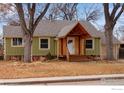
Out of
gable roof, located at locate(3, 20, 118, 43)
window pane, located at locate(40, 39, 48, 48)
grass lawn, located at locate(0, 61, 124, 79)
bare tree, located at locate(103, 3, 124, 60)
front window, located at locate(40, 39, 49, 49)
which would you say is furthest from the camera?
window pane, located at locate(40, 39, 48, 48)

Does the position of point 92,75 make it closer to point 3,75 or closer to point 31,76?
point 31,76

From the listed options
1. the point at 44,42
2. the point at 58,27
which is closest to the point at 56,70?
the point at 58,27

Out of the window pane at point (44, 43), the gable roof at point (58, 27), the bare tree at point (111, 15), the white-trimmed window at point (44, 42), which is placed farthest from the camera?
the window pane at point (44, 43)

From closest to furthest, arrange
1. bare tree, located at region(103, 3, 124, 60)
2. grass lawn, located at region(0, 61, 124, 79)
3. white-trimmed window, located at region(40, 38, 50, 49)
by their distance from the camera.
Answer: bare tree, located at region(103, 3, 124, 60) < grass lawn, located at region(0, 61, 124, 79) < white-trimmed window, located at region(40, 38, 50, 49)

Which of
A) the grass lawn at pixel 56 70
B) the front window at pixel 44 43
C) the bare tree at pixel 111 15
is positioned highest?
the bare tree at pixel 111 15

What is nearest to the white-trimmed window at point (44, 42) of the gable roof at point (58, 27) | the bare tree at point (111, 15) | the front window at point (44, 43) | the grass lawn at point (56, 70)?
the front window at point (44, 43)

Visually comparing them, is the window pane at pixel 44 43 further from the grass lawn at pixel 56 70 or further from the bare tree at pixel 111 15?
the bare tree at pixel 111 15

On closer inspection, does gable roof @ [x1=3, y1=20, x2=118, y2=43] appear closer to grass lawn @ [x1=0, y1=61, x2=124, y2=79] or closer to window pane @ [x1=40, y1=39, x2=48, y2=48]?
grass lawn @ [x1=0, y1=61, x2=124, y2=79]

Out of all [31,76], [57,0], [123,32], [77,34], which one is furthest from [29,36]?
[57,0]

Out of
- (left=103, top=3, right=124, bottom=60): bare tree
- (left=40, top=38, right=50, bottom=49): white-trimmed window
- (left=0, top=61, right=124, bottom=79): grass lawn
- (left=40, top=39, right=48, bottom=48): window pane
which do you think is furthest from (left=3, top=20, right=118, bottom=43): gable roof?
(left=40, top=39, right=48, bottom=48): window pane

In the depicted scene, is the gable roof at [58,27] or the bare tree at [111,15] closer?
the bare tree at [111,15]

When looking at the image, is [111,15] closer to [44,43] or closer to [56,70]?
[56,70]

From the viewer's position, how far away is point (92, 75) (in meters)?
→ 6.07
